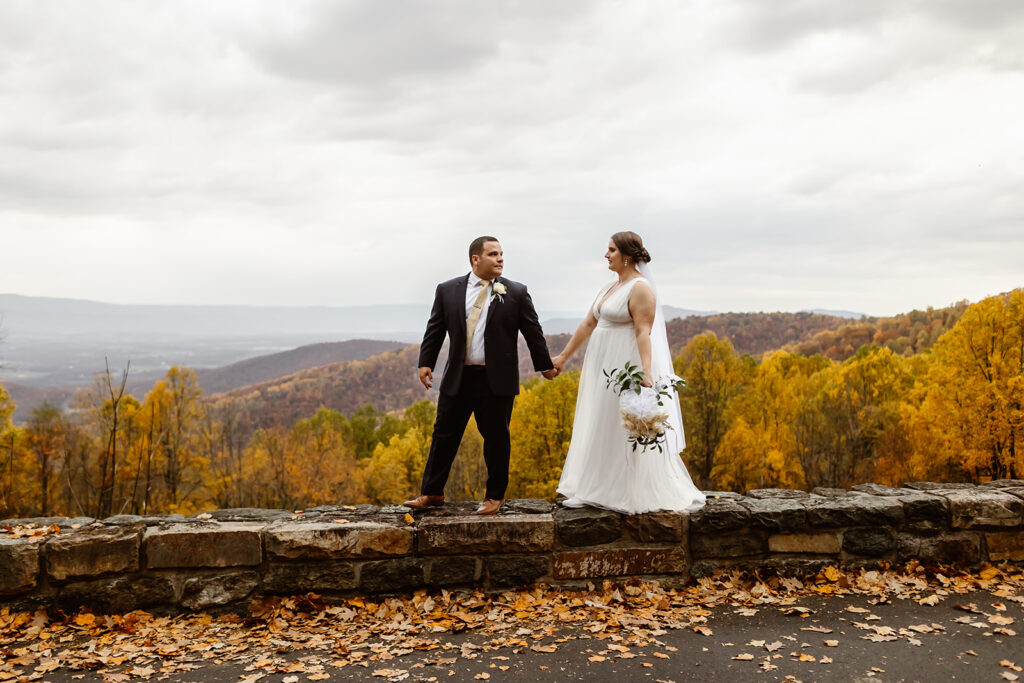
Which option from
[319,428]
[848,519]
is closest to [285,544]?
[848,519]

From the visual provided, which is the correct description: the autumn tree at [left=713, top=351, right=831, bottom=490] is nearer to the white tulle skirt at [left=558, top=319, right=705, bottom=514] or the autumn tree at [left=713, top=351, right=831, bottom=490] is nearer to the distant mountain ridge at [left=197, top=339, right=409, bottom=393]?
the white tulle skirt at [left=558, top=319, right=705, bottom=514]

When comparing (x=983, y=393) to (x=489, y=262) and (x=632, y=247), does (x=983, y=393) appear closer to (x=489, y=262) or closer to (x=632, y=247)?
(x=632, y=247)

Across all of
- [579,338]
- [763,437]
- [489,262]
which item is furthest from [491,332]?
[763,437]

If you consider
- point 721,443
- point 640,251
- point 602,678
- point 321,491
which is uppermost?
point 640,251

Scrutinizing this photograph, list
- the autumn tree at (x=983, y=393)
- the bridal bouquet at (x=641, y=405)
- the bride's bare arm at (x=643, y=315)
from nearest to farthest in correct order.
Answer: the bridal bouquet at (x=641, y=405), the bride's bare arm at (x=643, y=315), the autumn tree at (x=983, y=393)

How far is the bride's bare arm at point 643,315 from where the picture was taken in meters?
5.24

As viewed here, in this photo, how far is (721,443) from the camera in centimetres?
3528

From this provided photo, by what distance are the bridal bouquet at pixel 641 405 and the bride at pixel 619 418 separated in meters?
0.07

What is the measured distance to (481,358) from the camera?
213 inches

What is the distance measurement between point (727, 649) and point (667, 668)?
47 cm

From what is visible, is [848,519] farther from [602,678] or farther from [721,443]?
[721,443]

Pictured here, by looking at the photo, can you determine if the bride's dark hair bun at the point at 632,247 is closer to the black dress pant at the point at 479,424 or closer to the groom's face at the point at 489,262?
the groom's face at the point at 489,262

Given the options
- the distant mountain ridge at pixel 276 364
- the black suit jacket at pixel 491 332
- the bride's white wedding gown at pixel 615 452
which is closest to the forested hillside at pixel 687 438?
the black suit jacket at pixel 491 332

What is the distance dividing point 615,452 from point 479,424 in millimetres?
1085
